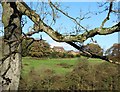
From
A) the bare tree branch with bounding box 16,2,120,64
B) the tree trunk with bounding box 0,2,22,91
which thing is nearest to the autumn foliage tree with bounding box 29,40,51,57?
the tree trunk with bounding box 0,2,22,91

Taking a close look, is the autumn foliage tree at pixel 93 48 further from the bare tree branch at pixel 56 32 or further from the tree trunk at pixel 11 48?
the tree trunk at pixel 11 48

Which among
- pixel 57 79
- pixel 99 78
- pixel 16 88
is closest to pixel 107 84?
pixel 99 78

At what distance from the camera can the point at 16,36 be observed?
4.24 metres

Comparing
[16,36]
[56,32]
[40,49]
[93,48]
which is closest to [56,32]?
[56,32]

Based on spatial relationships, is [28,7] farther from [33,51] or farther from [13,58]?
[33,51]

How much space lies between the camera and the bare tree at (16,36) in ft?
13.2

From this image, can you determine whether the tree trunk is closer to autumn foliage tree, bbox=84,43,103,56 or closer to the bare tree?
the bare tree

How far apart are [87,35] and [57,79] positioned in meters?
12.2

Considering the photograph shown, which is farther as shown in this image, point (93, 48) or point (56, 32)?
point (93, 48)

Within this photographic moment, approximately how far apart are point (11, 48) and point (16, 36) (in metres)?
0.19

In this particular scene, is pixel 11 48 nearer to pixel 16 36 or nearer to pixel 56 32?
pixel 16 36

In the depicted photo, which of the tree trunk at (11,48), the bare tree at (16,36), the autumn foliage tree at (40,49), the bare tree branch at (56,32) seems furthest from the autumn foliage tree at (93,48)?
the tree trunk at (11,48)

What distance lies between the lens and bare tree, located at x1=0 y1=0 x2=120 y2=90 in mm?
4016

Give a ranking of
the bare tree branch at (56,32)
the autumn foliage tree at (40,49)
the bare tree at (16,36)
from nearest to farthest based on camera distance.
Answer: the bare tree branch at (56,32) < the bare tree at (16,36) < the autumn foliage tree at (40,49)
